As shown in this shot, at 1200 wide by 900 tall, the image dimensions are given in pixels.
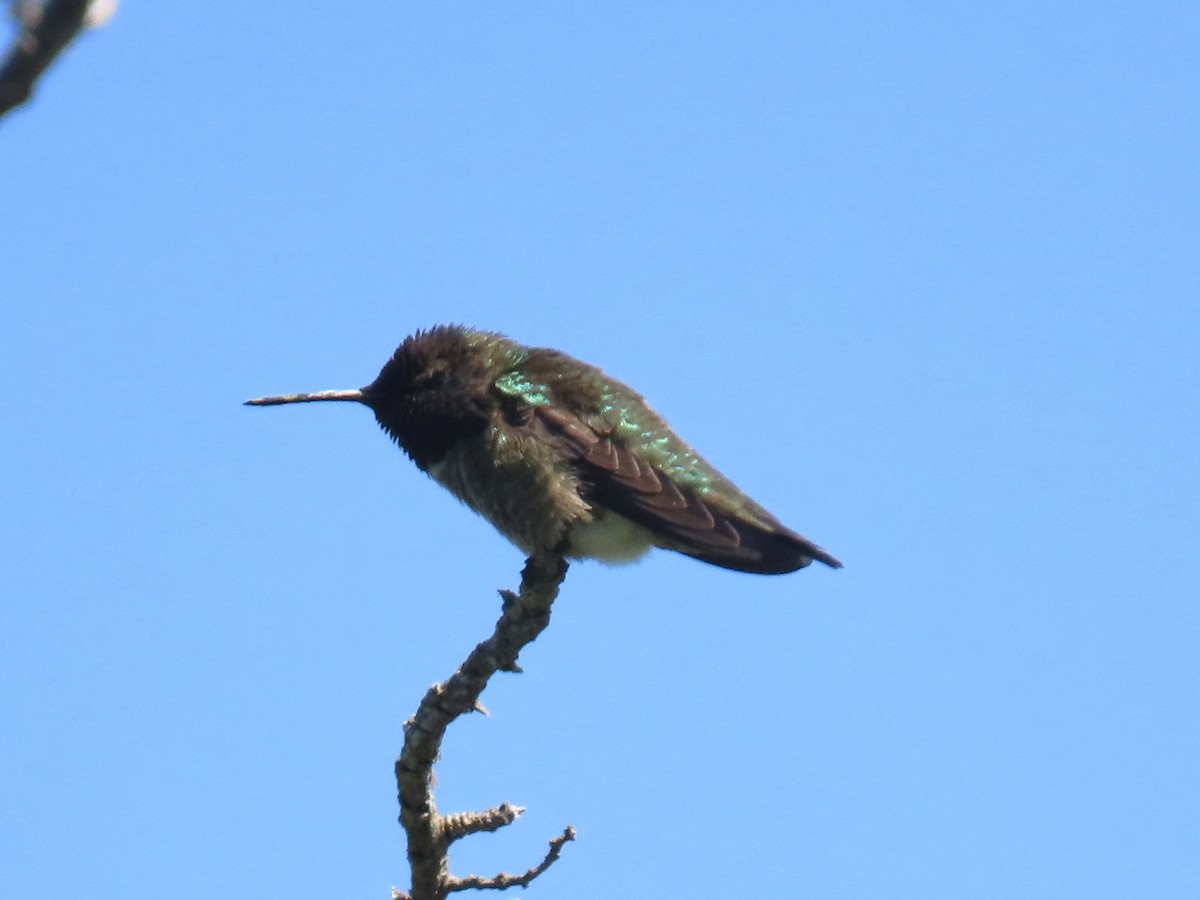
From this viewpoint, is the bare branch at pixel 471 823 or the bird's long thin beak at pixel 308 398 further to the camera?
the bird's long thin beak at pixel 308 398

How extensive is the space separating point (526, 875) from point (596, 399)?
2.56 metres

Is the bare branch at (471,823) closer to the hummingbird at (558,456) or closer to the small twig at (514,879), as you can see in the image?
the small twig at (514,879)

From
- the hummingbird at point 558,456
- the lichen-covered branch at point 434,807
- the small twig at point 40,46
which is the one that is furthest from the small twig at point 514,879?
the small twig at point 40,46

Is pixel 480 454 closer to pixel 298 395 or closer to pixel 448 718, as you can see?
pixel 298 395

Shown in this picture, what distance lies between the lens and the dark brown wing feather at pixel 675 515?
223 inches

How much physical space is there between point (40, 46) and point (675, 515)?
4741 mm

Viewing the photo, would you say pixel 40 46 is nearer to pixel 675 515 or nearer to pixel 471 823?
pixel 471 823

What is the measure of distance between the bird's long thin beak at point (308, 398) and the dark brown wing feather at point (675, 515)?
0.96 m

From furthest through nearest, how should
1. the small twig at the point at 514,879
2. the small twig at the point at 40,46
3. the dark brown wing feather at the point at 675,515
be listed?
the dark brown wing feather at the point at 675,515 → the small twig at the point at 514,879 → the small twig at the point at 40,46

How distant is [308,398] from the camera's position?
6.46 m

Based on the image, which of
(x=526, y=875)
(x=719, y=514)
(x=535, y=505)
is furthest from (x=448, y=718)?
(x=719, y=514)

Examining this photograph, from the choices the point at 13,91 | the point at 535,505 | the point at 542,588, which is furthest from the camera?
the point at 535,505

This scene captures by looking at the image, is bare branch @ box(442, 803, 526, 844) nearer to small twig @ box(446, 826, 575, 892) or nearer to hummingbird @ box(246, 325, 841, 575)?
small twig @ box(446, 826, 575, 892)

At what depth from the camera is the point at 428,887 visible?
4234 mm
